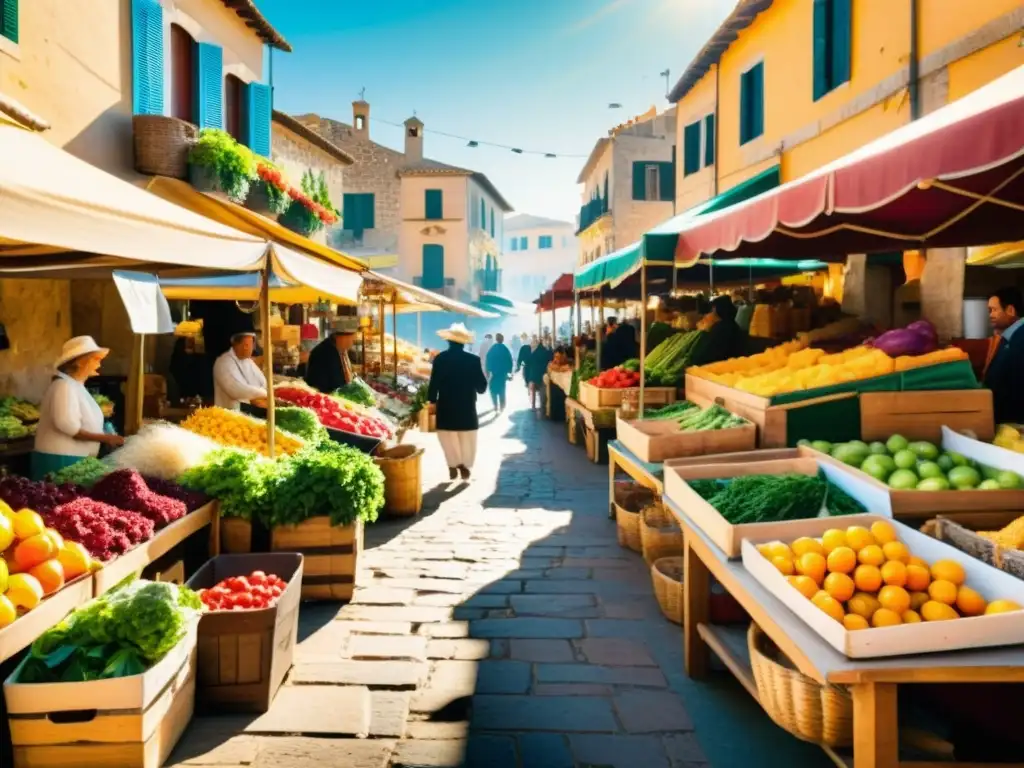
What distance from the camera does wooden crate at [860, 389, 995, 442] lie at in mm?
5211

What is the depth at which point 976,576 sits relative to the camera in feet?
9.77

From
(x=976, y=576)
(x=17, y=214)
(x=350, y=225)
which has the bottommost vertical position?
(x=976, y=576)

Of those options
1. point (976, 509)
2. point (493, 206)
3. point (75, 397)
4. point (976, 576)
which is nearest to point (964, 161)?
point (976, 576)

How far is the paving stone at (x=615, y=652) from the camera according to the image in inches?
176

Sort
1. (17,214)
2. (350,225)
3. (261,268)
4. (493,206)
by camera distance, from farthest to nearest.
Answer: (493,206), (350,225), (261,268), (17,214)

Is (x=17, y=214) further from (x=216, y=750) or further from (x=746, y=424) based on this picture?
(x=746, y=424)

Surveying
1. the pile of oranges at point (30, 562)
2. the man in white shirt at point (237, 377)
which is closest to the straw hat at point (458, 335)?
the man in white shirt at point (237, 377)

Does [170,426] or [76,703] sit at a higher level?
[170,426]

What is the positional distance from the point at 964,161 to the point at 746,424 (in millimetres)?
2830

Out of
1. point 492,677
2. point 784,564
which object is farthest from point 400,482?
point 784,564

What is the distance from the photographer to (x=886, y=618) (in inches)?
110

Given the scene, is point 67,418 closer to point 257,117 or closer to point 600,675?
point 600,675

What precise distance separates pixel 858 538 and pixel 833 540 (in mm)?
100

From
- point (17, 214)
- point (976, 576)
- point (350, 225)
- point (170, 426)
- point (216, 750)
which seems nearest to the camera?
point (17, 214)
